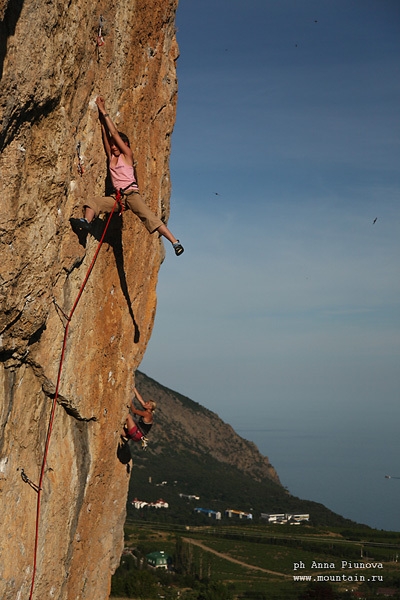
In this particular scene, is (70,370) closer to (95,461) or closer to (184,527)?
(95,461)

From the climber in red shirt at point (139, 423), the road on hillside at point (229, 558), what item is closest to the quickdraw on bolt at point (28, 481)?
the climber in red shirt at point (139, 423)

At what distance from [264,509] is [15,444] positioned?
95.3 m

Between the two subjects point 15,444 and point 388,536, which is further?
point 388,536

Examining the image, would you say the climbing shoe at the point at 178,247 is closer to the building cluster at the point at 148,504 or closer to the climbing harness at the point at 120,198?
the climbing harness at the point at 120,198

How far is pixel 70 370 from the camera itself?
9.66 m

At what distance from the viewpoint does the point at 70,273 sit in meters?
9.32

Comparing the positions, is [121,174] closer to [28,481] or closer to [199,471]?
[28,481]

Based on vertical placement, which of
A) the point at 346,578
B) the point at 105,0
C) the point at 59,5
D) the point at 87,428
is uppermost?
the point at 105,0

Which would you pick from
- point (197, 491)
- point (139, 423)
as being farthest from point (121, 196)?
point (197, 491)

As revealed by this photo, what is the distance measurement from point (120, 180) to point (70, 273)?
164 centimetres

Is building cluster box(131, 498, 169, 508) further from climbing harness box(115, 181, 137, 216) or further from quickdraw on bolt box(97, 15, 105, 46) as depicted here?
quickdraw on bolt box(97, 15, 105, 46)

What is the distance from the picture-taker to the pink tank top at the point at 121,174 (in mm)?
10086

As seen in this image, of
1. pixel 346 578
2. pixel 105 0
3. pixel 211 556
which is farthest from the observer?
pixel 211 556

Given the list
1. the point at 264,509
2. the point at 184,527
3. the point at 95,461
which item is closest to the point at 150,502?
the point at 184,527
